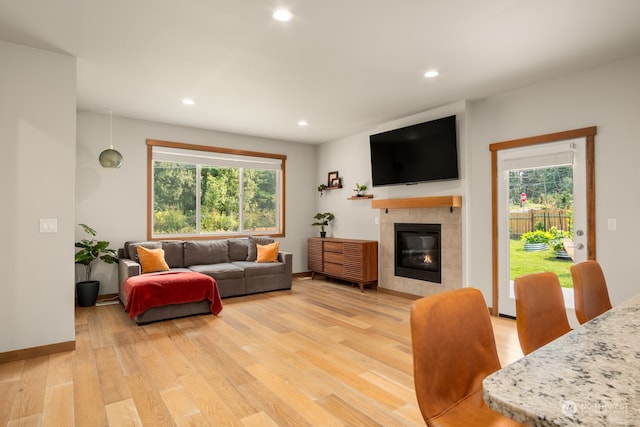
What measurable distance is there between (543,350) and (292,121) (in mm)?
5125

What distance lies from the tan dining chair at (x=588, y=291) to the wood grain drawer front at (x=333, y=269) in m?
4.43

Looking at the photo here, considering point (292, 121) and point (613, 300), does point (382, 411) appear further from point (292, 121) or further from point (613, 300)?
point (292, 121)

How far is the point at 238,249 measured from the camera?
20.1ft

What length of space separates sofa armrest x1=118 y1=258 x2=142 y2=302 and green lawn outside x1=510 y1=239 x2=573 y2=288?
4.64 m

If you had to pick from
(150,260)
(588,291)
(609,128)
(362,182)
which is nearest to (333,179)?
(362,182)

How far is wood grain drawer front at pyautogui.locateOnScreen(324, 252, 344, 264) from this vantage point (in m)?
6.20

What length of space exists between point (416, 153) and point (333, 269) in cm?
253

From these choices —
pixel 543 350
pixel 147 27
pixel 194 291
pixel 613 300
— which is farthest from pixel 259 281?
pixel 543 350

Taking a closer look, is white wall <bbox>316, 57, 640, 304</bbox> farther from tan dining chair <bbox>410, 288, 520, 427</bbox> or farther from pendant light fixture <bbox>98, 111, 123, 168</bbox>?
pendant light fixture <bbox>98, 111, 123, 168</bbox>

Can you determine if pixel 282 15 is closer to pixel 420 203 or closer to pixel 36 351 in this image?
pixel 420 203

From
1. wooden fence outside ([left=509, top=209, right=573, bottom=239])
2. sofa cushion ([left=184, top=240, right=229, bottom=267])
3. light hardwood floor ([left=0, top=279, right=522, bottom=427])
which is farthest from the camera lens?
sofa cushion ([left=184, top=240, right=229, bottom=267])

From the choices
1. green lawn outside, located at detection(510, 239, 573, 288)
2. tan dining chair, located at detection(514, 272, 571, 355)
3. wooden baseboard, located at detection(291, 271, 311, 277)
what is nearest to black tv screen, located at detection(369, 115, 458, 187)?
green lawn outside, located at detection(510, 239, 573, 288)

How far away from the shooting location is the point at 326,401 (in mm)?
2346

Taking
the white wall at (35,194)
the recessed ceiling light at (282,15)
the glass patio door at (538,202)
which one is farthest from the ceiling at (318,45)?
the glass patio door at (538,202)
